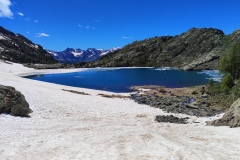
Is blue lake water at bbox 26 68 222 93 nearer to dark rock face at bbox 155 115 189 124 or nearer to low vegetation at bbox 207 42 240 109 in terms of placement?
low vegetation at bbox 207 42 240 109

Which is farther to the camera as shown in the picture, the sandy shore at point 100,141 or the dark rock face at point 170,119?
the dark rock face at point 170,119

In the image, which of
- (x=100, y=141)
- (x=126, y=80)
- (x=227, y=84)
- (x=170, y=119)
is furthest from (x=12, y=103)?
(x=126, y=80)

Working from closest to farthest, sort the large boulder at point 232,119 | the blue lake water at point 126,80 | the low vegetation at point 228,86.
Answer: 1. the large boulder at point 232,119
2. the low vegetation at point 228,86
3. the blue lake water at point 126,80

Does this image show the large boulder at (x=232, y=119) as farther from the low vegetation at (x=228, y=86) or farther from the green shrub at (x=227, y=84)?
the green shrub at (x=227, y=84)

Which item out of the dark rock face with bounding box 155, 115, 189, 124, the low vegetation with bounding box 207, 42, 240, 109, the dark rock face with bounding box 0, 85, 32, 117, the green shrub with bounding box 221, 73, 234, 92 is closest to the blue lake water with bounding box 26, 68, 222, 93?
the low vegetation with bounding box 207, 42, 240, 109

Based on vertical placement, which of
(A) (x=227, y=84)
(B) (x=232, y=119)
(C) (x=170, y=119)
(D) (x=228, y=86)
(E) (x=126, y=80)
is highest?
(A) (x=227, y=84)

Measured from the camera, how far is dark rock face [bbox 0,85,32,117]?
3164 cm

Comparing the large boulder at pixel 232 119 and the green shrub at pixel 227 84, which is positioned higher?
the green shrub at pixel 227 84

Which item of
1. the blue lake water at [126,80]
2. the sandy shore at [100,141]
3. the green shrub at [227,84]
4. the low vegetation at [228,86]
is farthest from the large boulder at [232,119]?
the blue lake water at [126,80]

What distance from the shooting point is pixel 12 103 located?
106 feet

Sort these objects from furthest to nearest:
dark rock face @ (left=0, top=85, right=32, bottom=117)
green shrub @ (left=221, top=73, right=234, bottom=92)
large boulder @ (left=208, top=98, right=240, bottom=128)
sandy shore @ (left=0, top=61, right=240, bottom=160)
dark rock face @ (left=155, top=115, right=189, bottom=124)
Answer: green shrub @ (left=221, top=73, right=234, bottom=92)
dark rock face @ (left=155, top=115, right=189, bottom=124)
dark rock face @ (left=0, top=85, right=32, bottom=117)
large boulder @ (left=208, top=98, right=240, bottom=128)
sandy shore @ (left=0, top=61, right=240, bottom=160)

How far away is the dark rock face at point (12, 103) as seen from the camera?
31.6 metres

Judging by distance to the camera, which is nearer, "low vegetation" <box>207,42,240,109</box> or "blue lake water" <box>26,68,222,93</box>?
"low vegetation" <box>207,42,240,109</box>

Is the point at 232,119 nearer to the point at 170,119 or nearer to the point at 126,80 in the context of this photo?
the point at 170,119
